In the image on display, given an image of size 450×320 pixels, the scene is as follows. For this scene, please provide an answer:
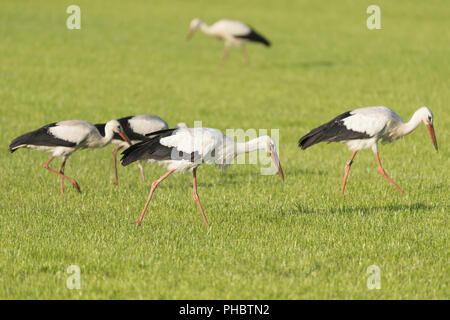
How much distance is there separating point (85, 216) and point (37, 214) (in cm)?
66

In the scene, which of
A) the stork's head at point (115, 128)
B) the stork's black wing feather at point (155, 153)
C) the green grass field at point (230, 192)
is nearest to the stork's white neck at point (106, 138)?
the stork's head at point (115, 128)

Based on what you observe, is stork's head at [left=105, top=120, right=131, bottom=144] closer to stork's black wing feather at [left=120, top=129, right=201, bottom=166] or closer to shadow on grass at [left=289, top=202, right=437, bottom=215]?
stork's black wing feather at [left=120, top=129, right=201, bottom=166]

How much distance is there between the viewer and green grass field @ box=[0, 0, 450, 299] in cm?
709

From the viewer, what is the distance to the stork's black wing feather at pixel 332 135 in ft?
34.8

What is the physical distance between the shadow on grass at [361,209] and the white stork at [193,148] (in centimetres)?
131

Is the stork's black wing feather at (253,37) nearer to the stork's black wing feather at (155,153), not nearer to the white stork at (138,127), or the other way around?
the white stork at (138,127)

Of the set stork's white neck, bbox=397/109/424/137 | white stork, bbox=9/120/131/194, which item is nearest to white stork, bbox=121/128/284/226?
white stork, bbox=9/120/131/194

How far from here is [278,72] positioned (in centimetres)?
2672

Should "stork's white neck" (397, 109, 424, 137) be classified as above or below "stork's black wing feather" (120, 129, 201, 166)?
above

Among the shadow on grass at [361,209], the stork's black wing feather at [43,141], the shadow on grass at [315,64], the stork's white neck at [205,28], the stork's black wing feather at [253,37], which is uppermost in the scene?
the stork's white neck at [205,28]

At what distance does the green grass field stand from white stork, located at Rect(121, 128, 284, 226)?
0.82m

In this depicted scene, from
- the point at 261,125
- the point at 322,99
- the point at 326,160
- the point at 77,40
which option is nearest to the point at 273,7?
the point at 77,40

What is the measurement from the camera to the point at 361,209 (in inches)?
386

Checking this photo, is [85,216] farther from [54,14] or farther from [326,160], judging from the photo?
[54,14]
